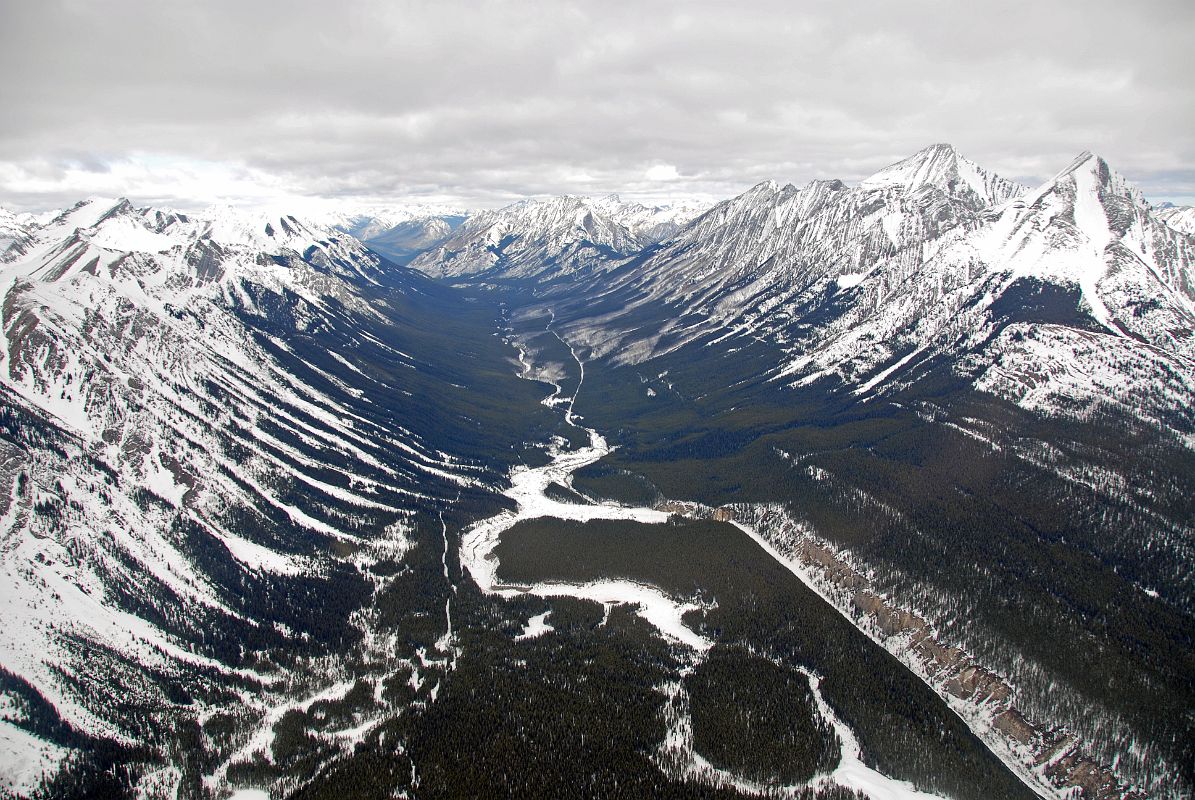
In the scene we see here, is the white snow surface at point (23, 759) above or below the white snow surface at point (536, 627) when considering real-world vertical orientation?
above

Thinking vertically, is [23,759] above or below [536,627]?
above

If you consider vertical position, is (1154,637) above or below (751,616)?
above

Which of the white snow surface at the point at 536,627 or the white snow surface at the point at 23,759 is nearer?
the white snow surface at the point at 23,759

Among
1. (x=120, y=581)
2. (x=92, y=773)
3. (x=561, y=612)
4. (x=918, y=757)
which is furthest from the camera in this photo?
(x=561, y=612)

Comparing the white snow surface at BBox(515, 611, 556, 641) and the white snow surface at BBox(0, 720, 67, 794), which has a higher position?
the white snow surface at BBox(0, 720, 67, 794)

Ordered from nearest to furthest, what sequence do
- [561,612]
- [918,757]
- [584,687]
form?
[918,757]
[584,687]
[561,612]

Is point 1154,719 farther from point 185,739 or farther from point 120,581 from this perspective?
point 120,581

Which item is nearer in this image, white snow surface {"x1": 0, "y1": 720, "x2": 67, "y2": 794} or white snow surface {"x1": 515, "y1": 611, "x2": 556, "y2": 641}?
white snow surface {"x1": 0, "y1": 720, "x2": 67, "y2": 794}

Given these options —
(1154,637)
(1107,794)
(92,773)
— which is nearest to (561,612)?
(92,773)

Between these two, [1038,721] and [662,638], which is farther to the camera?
[662,638]

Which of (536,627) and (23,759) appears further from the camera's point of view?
(536,627)
